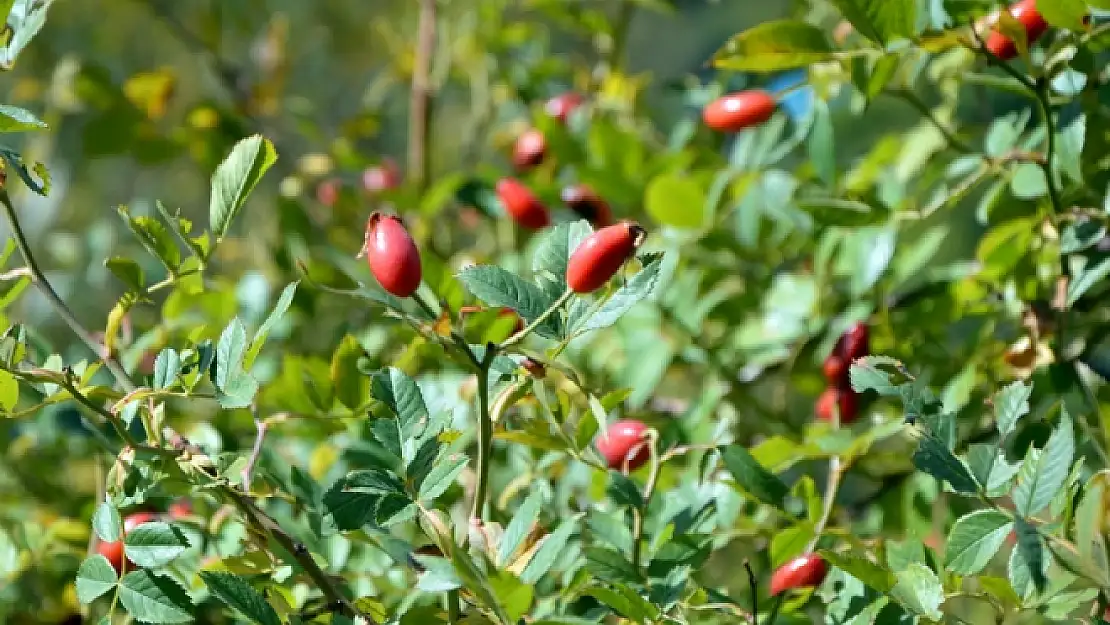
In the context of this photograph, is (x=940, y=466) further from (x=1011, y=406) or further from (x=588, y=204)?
(x=588, y=204)

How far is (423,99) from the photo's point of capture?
55.2 inches

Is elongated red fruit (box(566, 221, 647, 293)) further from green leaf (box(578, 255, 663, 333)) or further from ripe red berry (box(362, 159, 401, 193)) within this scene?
ripe red berry (box(362, 159, 401, 193))

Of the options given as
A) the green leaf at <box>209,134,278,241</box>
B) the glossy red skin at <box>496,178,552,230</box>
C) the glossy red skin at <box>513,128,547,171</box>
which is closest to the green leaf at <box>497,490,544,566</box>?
the green leaf at <box>209,134,278,241</box>

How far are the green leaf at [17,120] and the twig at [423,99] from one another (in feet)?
2.84

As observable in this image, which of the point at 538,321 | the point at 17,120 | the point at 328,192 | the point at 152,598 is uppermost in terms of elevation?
the point at 17,120

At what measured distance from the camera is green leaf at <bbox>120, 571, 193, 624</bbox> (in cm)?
50

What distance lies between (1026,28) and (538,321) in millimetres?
385

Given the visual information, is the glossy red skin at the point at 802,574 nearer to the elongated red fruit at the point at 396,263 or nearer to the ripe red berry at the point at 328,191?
the elongated red fruit at the point at 396,263

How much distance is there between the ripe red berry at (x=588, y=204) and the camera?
1129 mm

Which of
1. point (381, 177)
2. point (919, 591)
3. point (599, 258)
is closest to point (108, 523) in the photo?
point (599, 258)

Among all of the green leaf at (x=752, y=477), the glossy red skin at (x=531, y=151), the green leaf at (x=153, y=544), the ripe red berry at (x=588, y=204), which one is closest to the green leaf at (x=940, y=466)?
the green leaf at (x=752, y=477)

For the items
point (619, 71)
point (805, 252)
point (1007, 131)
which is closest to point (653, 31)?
point (619, 71)

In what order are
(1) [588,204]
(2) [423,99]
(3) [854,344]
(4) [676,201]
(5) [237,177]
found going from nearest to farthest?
(5) [237,177], (3) [854,344], (4) [676,201], (1) [588,204], (2) [423,99]

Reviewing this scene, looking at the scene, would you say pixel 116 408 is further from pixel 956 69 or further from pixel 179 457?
pixel 956 69
